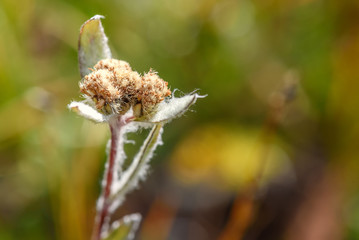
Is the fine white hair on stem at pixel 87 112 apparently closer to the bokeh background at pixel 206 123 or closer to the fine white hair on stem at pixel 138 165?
the fine white hair on stem at pixel 138 165

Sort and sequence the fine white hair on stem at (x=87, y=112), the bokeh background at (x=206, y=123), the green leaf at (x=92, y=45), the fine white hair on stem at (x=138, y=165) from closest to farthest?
the fine white hair on stem at (x=87, y=112) < the fine white hair on stem at (x=138, y=165) < the green leaf at (x=92, y=45) < the bokeh background at (x=206, y=123)

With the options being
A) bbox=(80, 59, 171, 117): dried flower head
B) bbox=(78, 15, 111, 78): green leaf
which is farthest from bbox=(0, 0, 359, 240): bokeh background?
bbox=(80, 59, 171, 117): dried flower head

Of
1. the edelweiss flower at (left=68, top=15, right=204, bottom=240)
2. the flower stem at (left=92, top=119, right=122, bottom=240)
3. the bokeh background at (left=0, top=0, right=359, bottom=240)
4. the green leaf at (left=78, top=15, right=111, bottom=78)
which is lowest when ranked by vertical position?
the flower stem at (left=92, top=119, right=122, bottom=240)

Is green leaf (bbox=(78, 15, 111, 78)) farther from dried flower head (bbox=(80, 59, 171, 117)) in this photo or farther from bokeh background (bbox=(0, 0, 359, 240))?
bokeh background (bbox=(0, 0, 359, 240))

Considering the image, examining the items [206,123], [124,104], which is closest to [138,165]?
[124,104]

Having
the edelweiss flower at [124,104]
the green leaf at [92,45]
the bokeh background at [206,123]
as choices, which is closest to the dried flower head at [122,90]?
the edelweiss flower at [124,104]

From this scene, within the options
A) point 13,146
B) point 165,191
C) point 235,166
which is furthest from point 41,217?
point 235,166

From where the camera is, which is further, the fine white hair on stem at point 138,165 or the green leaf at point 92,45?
the green leaf at point 92,45
